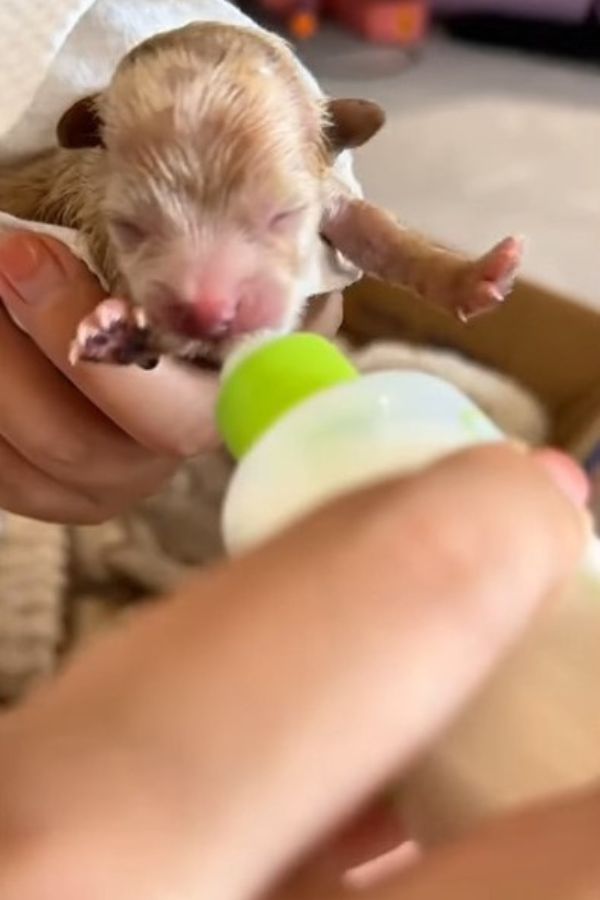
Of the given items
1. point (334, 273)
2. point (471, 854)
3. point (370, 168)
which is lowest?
point (370, 168)

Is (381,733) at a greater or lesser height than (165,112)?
greater

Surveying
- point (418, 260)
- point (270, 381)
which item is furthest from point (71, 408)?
point (270, 381)

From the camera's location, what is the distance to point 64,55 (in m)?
0.88

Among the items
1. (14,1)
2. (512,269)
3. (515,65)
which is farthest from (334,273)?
(515,65)

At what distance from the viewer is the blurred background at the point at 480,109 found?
1.60 metres

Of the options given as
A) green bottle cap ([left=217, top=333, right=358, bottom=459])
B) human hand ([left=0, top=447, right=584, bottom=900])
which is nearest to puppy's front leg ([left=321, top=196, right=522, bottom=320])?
green bottle cap ([left=217, top=333, right=358, bottom=459])

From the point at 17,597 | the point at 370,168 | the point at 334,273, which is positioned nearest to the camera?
the point at 334,273

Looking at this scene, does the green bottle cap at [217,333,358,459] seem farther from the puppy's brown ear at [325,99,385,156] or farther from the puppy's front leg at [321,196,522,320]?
the puppy's brown ear at [325,99,385,156]

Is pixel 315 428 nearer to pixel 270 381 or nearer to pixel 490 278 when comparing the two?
pixel 270 381

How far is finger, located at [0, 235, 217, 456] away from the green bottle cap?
0.34m

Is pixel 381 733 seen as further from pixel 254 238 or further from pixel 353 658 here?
pixel 254 238

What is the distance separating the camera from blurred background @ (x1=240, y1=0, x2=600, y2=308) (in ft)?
5.26

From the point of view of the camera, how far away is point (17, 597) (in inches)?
39.1

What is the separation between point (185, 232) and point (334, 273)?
182 millimetres
